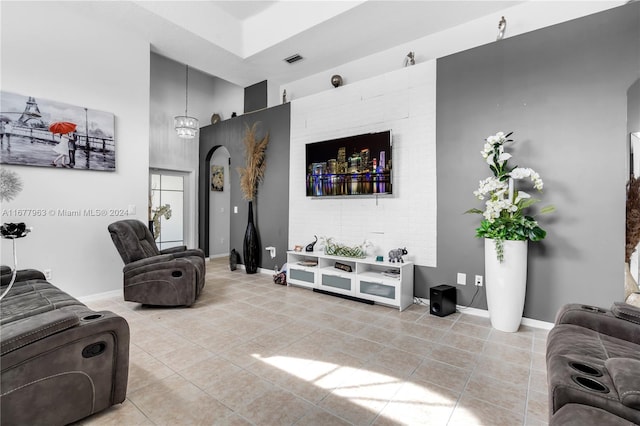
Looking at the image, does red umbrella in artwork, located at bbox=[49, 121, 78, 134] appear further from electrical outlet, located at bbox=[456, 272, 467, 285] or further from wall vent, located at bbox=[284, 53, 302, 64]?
electrical outlet, located at bbox=[456, 272, 467, 285]

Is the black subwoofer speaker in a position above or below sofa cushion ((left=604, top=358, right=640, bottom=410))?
below

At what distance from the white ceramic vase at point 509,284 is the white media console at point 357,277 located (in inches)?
36.8

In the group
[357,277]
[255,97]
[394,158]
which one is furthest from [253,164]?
[357,277]

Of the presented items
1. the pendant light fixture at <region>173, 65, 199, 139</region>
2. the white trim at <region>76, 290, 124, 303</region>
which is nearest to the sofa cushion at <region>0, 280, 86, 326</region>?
the white trim at <region>76, 290, 124, 303</region>

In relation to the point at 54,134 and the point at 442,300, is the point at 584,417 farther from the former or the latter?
the point at 54,134

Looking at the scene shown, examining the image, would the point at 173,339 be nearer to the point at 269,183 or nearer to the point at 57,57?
the point at 269,183

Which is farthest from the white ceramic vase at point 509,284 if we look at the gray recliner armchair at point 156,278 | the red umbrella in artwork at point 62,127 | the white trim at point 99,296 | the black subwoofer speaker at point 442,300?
the red umbrella in artwork at point 62,127

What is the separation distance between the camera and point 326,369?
7.28 feet

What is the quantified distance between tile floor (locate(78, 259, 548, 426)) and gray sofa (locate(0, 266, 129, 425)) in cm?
17

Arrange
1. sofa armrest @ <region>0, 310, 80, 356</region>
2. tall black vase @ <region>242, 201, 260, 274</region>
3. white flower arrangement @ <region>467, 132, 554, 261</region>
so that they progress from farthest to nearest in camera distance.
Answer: tall black vase @ <region>242, 201, 260, 274</region> → white flower arrangement @ <region>467, 132, 554, 261</region> → sofa armrest @ <region>0, 310, 80, 356</region>

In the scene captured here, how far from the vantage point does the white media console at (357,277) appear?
11.7ft

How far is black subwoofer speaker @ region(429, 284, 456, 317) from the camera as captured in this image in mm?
3283

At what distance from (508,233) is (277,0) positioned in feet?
14.2

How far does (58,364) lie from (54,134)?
127 inches
